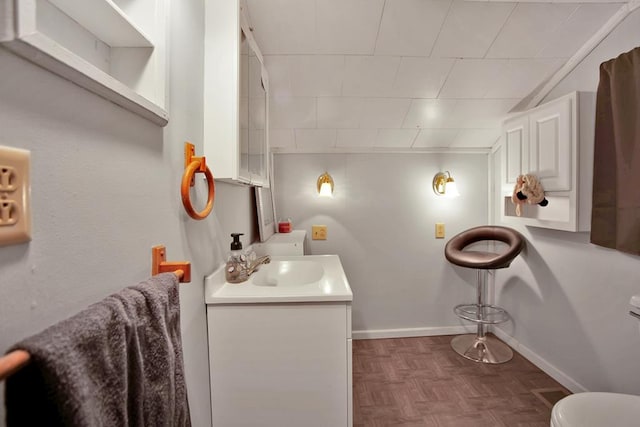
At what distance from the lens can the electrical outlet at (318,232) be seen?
2514 mm

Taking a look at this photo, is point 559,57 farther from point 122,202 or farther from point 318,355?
point 122,202

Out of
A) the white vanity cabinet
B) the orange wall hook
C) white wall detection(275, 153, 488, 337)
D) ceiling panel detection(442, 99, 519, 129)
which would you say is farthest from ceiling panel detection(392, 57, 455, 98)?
the orange wall hook

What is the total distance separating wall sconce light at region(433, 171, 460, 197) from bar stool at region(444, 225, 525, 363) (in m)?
0.35

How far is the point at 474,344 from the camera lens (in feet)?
7.73

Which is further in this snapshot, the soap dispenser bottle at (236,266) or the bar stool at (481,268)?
the bar stool at (481,268)

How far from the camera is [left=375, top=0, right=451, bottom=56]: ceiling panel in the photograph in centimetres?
146

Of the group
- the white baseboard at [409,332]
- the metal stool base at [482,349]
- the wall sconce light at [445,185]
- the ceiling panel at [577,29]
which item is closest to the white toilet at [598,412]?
the metal stool base at [482,349]

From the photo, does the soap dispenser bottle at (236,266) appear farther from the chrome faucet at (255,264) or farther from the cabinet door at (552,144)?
the cabinet door at (552,144)

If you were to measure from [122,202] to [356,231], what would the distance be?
6.66ft

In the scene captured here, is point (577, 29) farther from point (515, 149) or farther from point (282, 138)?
point (282, 138)

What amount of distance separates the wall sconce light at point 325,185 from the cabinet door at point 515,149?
1.31 meters

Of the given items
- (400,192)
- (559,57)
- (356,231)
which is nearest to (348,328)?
(356,231)

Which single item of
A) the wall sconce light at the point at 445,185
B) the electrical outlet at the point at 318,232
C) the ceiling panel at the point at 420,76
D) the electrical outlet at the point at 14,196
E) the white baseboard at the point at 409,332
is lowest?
the white baseboard at the point at 409,332

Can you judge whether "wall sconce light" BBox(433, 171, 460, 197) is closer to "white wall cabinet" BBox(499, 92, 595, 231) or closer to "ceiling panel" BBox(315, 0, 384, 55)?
"white wall cabinet" BBox(499, 92, 595, 231)
